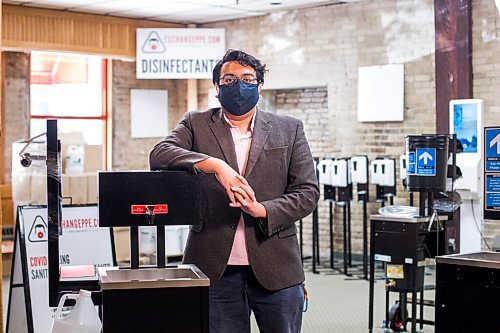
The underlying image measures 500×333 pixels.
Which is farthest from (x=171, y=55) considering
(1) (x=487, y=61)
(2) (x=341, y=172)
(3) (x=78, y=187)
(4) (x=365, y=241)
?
(1) (x=487, y=61)

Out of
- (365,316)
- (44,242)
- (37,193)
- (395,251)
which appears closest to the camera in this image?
(44,242)

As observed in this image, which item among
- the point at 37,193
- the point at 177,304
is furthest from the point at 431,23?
the point at 177,304

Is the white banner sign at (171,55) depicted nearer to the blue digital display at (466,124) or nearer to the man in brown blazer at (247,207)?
the blue digital display at (466,124)

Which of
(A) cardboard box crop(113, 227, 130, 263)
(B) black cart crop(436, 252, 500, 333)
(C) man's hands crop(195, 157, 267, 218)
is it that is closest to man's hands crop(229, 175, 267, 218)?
(C) man's hands crop(195, 157, 267, 218)

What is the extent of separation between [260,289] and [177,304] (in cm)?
49

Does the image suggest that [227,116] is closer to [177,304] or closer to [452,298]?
Result: [177,304]

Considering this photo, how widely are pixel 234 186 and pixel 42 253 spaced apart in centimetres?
281

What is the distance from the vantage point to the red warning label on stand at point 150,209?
9.60 feet

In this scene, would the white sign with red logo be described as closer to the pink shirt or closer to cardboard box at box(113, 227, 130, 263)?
the pink shirt

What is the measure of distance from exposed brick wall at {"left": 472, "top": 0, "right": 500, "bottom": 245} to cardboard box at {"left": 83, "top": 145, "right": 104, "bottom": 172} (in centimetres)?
428

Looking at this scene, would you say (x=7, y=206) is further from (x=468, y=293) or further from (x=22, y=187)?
(x=468, y=293)

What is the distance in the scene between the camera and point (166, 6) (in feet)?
34.0

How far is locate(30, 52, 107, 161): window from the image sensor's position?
10867 mm

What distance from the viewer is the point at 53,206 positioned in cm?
325
